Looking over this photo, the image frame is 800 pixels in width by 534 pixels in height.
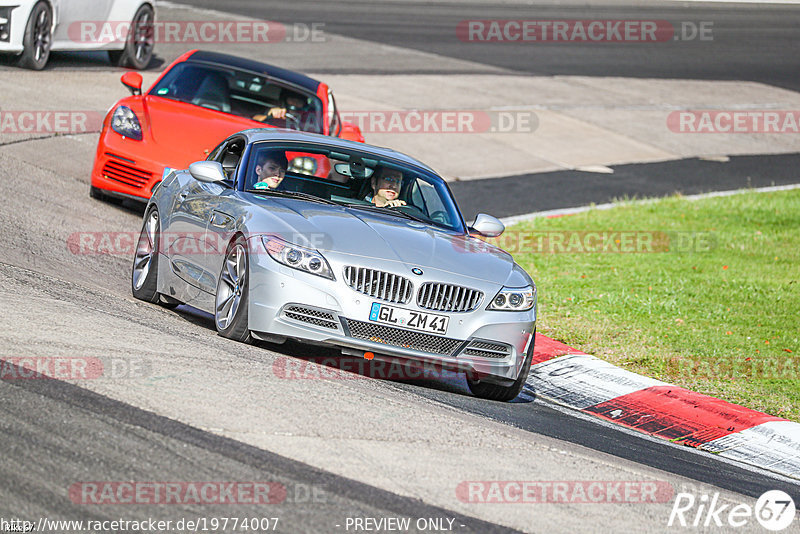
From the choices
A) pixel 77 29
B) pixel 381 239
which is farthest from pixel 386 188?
pixel 77 29

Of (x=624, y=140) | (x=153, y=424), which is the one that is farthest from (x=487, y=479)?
(x=624, y=140)

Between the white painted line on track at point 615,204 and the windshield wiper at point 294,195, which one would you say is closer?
the windshield wiper at point 294,195

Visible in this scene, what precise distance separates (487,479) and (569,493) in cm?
40

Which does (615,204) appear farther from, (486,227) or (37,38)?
(37,38)

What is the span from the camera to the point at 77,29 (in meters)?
19.0

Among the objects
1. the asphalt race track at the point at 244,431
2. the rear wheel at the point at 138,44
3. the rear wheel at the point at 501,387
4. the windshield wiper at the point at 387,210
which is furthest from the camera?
the rear wheel at the point at 138,44

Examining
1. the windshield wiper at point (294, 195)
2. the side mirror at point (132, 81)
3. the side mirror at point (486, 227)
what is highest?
the side mirror at point (132, 81)

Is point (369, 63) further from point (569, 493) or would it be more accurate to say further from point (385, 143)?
point (569, 493)

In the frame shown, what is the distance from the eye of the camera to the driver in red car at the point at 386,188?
892cm

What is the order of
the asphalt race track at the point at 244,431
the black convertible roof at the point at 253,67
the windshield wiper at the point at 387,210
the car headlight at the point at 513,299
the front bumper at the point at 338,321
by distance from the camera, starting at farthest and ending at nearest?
1. the black convertible roof at the point at 253,67
2. the windshield wiper at the point at 387,210
3. the car headlight at the point at 513,299
4. the front bumper at the point at 338,321
5. the asphalt race track at the point at 244,431

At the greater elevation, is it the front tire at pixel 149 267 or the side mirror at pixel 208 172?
the side mirror at pixel 208 172

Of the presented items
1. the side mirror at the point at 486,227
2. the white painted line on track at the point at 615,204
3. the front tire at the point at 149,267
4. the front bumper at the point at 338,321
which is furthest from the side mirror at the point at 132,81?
the front bumper at the point at 338,321

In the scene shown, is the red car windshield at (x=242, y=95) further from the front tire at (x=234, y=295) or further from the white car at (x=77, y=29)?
the front tire at (x=234, y=295)

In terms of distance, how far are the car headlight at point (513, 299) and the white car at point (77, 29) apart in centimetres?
1148
